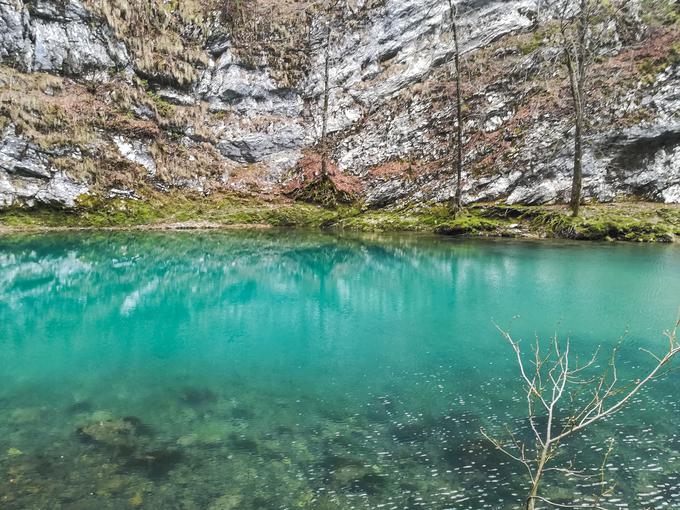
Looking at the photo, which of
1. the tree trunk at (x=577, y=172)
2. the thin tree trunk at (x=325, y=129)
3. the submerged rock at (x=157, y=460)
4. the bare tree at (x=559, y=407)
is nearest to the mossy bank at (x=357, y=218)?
the tree trunk at (x=577, y=172)

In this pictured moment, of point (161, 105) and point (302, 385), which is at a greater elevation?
point (161, 105)

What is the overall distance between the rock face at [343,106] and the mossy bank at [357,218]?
1.06 metres

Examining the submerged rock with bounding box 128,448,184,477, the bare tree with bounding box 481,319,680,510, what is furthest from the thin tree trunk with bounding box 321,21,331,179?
the submerged rock with bounding box 128,448,184,477

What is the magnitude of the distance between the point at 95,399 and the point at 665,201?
957 inches

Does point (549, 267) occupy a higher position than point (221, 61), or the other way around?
point (221, 61)

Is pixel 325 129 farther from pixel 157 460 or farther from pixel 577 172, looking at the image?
pixel 157 460

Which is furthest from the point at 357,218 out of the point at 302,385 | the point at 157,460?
the point at 157,460

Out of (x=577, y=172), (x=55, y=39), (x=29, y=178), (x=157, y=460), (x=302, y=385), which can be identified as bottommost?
(x=157, y=460)

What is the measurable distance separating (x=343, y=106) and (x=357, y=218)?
37.1 ft

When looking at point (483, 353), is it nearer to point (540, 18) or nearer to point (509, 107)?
point (509, 107)

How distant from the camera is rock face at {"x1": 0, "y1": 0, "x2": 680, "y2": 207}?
23031 millimetres

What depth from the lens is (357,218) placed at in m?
27.0

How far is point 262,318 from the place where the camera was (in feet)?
31.0

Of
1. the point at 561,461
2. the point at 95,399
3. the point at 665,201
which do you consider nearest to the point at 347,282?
the point at 95,399
